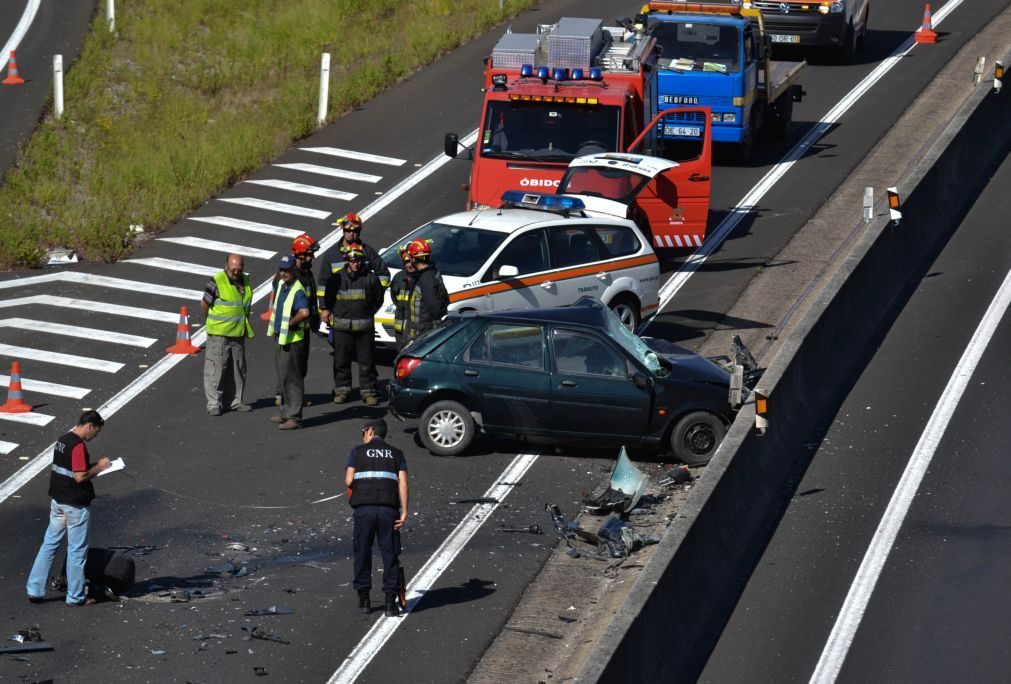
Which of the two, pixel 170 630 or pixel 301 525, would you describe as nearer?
pixel 170 630

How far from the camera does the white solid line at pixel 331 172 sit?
25625 millimetres

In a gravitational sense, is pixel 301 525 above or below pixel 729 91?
below

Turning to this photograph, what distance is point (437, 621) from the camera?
12.2 metres

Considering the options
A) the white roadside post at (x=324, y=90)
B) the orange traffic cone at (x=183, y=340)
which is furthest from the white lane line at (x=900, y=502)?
the white roadside post at (x=324, y=90)

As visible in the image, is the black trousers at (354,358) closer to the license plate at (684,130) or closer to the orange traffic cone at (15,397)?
the orange traffic cone at (15,397)

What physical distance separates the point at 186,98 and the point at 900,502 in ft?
61.8

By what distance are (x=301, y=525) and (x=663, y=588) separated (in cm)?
402

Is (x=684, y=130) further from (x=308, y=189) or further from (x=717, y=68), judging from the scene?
(x=308, y=189)

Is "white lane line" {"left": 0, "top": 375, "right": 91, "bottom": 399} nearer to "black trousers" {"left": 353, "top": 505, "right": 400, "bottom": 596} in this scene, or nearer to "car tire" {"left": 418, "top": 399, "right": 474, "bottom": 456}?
"car tire" {"left": 418, "top": 399, "right": 474, "bottom": 456}

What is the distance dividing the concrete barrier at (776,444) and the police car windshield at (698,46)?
380 centimetres

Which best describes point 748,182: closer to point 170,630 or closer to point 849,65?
point 849,65

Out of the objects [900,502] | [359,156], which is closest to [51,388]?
[900,502]

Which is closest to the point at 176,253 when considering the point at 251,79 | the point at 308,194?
the point at 308,194

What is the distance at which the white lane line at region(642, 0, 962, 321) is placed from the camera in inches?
850
